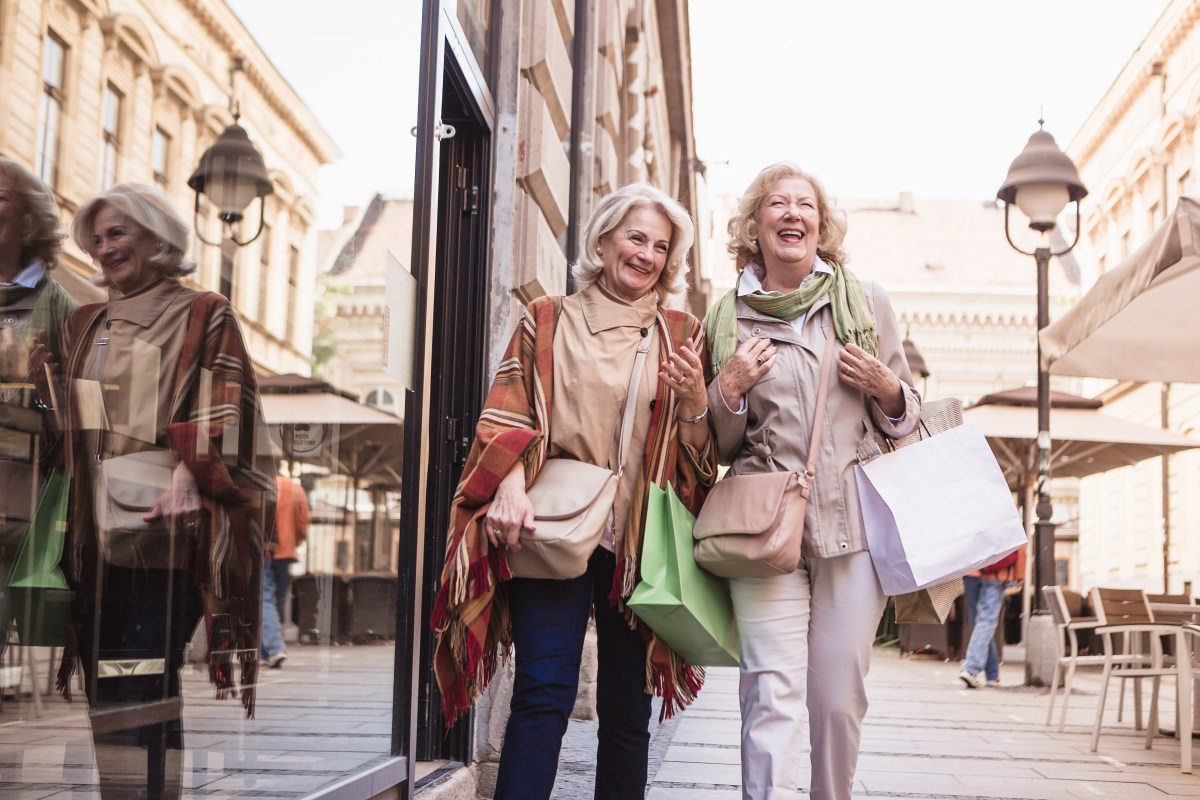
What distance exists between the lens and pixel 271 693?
3.53 metres

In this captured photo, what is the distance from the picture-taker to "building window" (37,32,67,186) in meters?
2.24

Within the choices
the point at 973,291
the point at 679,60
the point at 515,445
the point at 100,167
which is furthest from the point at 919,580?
the point at 973,291

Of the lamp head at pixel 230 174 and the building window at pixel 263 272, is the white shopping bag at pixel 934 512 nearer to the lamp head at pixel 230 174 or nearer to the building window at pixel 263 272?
the building window at pixel 263 272

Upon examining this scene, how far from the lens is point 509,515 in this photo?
126 inches

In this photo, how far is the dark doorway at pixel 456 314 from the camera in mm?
4938

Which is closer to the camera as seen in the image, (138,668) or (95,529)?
(95,529)

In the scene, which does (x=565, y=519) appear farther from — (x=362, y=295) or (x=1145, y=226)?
(x=1145, y=226)

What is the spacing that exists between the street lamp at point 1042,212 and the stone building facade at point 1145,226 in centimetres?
1739

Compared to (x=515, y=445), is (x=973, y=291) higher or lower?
higher

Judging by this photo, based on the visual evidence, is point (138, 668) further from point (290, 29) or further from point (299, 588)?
point (290, 29)

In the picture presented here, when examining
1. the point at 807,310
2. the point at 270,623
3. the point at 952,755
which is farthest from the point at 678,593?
the point at 952,755

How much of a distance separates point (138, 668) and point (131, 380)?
1.96ft

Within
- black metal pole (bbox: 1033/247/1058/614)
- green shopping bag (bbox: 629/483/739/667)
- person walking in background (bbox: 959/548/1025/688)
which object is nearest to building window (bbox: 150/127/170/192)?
green shopping bag (bbox: 629/483/739/667)

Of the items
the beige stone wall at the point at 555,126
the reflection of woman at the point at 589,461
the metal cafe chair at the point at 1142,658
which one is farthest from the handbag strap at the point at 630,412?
the metal cafe chair at the point at 1142,658
